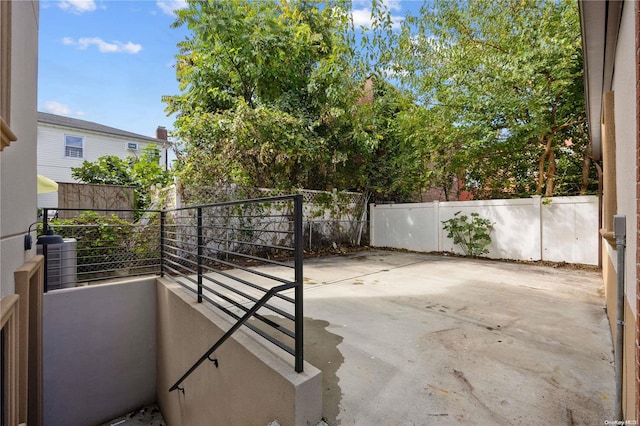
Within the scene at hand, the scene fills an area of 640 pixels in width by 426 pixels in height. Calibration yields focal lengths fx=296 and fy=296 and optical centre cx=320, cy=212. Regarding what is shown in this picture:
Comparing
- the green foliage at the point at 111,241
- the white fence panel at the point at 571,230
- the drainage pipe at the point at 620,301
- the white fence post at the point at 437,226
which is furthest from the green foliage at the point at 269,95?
the drainage pipe at the point at 620,301

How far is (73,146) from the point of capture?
41.3 ft

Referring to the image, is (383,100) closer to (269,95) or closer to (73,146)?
(269,95)

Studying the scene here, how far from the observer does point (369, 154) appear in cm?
→ 910

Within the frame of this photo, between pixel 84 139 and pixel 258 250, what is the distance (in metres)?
11.1

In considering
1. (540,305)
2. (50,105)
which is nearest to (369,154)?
(540,305)

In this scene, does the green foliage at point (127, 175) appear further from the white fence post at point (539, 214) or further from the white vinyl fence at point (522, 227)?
the white fence post at point (539, 214)

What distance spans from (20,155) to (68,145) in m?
13.4

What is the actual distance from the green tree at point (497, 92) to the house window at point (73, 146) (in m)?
13.0

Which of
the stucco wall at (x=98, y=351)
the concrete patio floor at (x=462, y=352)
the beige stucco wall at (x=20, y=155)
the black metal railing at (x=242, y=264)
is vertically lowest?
the stucco wall at (x=98, y=351)

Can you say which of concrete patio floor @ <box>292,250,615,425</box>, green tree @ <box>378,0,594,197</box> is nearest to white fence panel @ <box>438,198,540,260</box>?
green tree @ <box>378,0,594,197</box>

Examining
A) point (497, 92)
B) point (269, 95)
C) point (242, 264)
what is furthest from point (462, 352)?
point (269, 95)

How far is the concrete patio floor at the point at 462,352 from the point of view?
169 centimetres

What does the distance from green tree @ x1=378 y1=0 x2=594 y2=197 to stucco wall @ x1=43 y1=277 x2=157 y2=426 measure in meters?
7.18

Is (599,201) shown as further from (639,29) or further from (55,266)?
(55,266)
